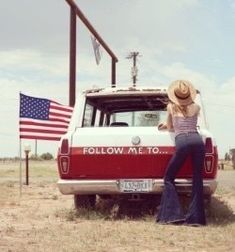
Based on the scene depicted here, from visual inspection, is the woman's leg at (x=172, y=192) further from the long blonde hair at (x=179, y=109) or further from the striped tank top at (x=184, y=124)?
the long blonde hair at (x=179, y=109)

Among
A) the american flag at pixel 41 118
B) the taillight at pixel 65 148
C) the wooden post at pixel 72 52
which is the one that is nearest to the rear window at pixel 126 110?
the taillight at pixel 65 148

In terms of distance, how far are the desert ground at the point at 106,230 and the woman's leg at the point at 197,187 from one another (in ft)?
0.68

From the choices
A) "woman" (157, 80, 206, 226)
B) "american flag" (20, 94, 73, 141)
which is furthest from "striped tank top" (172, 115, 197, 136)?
"american flag" (20, 94, 73, 141)

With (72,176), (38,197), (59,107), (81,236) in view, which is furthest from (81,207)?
(59,107)

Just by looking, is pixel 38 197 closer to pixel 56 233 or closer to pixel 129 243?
pixel 56 233

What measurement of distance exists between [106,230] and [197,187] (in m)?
1.38

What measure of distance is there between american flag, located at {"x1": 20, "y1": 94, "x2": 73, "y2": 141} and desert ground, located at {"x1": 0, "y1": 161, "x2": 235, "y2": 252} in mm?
3797

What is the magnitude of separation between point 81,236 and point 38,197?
18.5ft

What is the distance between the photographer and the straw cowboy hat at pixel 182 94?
833 centimetres

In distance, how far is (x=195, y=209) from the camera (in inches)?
319

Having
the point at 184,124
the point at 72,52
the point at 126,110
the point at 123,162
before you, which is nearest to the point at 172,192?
the point at 123,162

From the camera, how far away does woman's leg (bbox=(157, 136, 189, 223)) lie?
812 centimetres

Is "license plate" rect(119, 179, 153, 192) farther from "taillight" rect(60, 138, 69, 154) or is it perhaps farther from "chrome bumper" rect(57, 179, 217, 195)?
"taillight" rect(60, 138, 69, 154)

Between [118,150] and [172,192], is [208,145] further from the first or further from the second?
[118,150]
